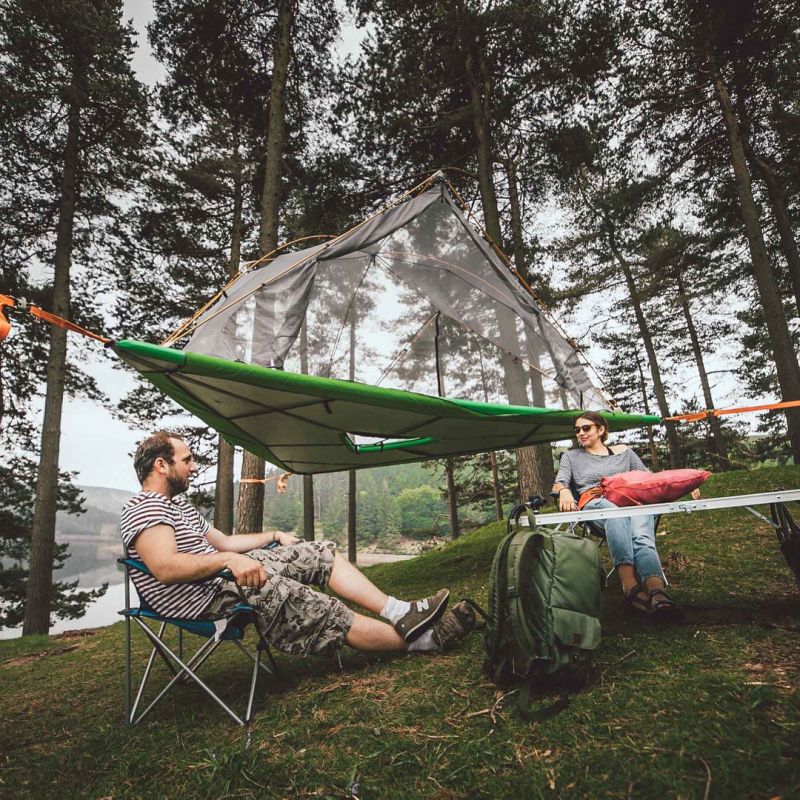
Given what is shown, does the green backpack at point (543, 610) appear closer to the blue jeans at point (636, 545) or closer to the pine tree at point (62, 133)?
the blue jeans at point (636, 545)

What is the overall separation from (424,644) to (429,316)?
A: 250cm

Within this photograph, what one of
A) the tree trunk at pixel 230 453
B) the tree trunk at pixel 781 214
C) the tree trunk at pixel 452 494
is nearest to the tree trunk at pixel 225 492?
the tree trunk at pixel 230 453

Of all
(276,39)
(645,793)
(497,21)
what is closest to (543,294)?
(497,21)

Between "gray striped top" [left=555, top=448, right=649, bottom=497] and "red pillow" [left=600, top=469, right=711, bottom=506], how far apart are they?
57 cm

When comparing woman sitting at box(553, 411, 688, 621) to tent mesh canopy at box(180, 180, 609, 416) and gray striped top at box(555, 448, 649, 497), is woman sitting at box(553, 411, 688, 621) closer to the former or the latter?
gray striped top at box(555, 448, 649, 497)

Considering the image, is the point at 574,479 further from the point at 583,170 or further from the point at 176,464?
the point at 583,170

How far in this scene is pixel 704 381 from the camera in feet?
43.3

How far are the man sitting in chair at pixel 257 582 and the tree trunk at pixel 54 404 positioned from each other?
4.65 m

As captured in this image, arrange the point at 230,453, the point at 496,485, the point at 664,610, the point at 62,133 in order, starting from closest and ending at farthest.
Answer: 1. the point at 664,610
2. the point at 62,133
3. the point at 230,453
4. the point at 496,485

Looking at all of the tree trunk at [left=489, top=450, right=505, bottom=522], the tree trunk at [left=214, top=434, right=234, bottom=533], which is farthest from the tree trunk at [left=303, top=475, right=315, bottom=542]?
the tree trunk at [left=489, top=450, right=505, bottom=522]

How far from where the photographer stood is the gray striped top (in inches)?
94.3

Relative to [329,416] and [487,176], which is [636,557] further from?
[487,176]

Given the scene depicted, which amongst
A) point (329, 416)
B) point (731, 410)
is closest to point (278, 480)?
point (329, 416)

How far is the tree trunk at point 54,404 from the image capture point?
514cm
